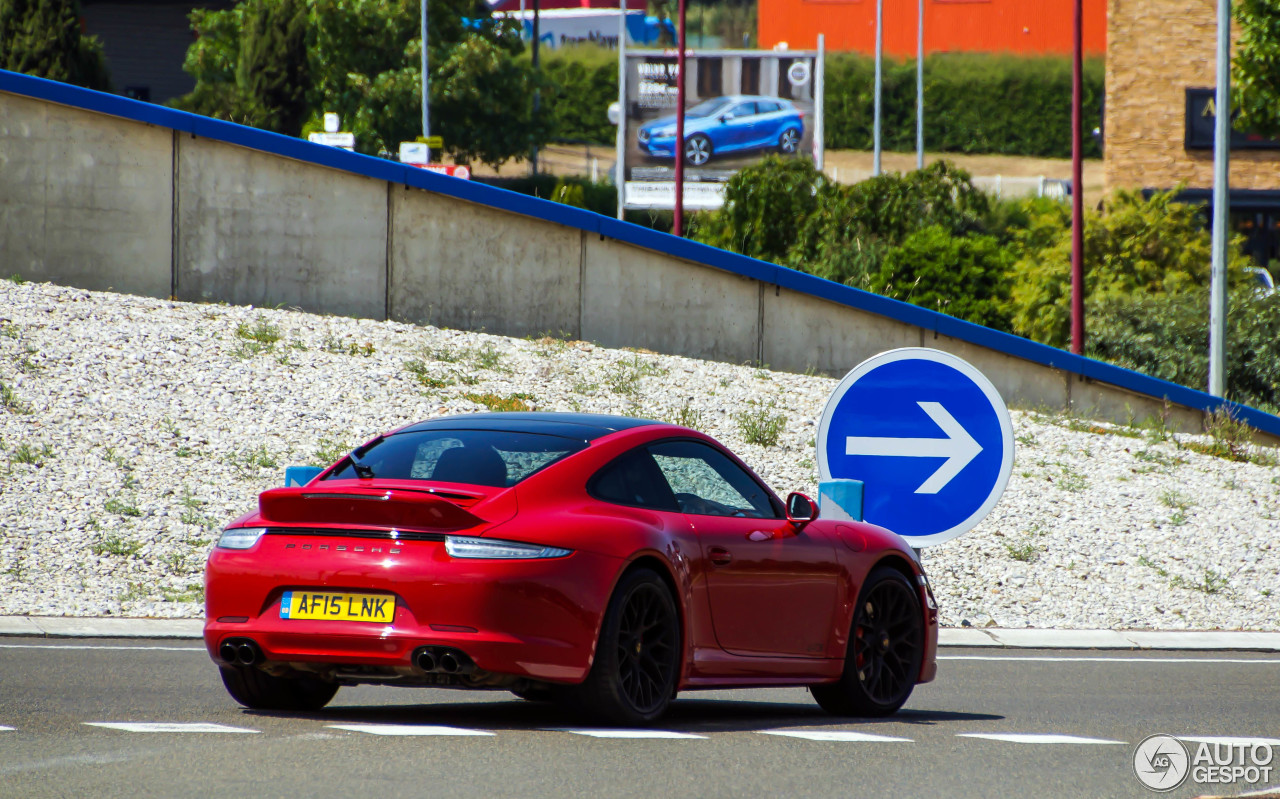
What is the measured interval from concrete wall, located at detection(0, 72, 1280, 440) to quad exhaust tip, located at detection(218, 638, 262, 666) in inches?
517

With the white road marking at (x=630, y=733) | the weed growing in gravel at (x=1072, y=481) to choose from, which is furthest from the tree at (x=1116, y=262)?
the white road marking at (x=630, y=733)

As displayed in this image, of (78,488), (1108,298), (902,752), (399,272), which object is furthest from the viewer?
(1108,298)

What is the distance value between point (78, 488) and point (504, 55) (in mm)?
49142

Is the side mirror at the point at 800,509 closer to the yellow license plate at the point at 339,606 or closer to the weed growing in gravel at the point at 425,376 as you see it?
the yellow license plate at the point at 339,606

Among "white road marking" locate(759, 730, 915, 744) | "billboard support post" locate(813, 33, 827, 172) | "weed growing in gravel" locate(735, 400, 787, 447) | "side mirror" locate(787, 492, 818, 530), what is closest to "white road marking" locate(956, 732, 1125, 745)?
"white road marking" locate(759, 730, 915, 744)

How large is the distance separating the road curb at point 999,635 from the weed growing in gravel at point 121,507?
77.4 inches

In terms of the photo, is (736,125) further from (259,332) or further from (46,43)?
(259,332)

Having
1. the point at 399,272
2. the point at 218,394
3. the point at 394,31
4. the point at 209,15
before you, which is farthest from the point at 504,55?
the point at 218,394

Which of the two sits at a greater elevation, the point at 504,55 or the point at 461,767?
the point at 504,55

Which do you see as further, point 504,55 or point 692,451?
point 504,55

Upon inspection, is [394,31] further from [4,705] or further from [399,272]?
[4,705]

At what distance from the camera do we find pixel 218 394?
632 inches

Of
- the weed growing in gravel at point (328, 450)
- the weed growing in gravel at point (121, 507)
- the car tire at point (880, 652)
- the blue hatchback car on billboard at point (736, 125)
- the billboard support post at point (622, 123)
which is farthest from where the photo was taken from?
the blue hatchback car on billboard at point (736, 125)

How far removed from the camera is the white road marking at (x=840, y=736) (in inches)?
283
